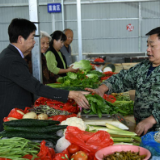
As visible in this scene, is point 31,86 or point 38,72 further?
point 38,72

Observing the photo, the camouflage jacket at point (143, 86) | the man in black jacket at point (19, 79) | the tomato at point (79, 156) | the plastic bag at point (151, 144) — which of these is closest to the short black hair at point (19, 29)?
the man in black jacket at point (19, 79)

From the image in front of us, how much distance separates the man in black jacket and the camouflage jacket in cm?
70

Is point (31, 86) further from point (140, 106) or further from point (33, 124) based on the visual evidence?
point (140, 106)

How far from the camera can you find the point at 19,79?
123 inches

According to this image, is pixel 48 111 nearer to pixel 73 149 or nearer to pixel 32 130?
pixel 32 130

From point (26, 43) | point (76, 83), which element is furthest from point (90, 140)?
point (76, 83)

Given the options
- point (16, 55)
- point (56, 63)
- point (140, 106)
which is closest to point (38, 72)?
point (16, 55)

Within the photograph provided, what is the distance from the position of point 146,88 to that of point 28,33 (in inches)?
65.0

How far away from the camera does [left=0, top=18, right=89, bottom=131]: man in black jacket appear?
3.10m

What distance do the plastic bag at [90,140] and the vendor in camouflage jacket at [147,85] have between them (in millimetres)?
854

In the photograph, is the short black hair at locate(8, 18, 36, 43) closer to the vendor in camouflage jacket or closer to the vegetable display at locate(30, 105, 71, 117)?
the vegetable display at locate(30, 105, 71, 117)

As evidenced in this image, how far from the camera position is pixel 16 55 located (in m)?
3.25

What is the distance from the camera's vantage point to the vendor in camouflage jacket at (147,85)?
2.89 meters

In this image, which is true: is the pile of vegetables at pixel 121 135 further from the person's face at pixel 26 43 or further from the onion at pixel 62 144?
the person's face at pixel 26 43
